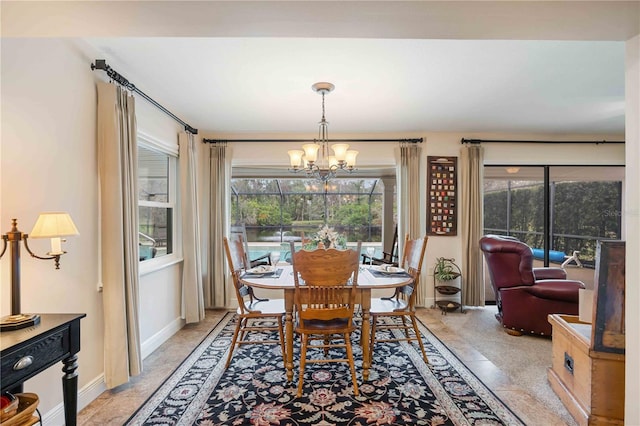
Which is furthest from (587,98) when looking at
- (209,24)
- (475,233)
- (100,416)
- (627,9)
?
(100,416)

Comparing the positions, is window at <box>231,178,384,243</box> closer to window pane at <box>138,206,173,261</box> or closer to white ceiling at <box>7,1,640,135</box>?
white ceiling at <box>7,1,640,135</box>

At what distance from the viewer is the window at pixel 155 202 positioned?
3.29m

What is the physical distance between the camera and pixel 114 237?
2354mm

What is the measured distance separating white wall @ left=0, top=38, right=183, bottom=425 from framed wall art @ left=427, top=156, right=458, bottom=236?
3968 mm

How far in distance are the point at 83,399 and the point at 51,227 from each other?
1.36 m

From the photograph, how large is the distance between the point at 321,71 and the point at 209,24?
1383mm

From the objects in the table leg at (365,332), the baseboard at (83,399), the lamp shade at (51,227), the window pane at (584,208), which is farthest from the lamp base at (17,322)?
the window pane at (584,208)

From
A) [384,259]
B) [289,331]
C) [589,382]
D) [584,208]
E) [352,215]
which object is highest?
[584,208]

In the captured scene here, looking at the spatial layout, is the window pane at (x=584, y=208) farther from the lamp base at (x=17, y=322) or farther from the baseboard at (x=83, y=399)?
the lamp base at (x=17, y=322)

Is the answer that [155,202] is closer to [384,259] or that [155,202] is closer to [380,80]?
[380,80]

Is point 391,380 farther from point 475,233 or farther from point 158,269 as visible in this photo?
point 475,233

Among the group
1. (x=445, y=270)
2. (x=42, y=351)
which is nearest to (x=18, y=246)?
(x=42, y=351)

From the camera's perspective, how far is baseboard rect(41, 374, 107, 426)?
1936 millimetres

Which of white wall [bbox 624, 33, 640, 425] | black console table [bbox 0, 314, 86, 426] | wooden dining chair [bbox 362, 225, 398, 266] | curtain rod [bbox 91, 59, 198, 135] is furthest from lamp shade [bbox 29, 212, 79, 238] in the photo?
wooden dining chair [bbox 362, 225, 398, 266]
